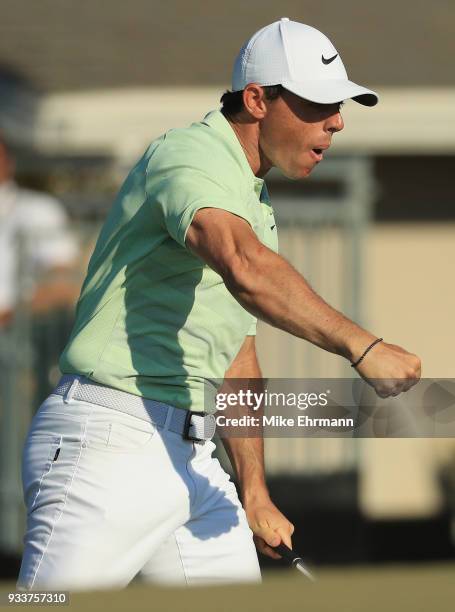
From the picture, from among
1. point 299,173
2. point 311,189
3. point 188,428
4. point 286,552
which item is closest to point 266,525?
point 286,552

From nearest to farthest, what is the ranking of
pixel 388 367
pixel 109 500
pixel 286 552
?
1. pixel 388 367
2. pixel 109 500
3. pixel 286 552

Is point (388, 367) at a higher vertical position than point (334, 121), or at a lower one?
lower

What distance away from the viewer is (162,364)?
380 centimetres

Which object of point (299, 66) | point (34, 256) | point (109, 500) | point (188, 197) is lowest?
point (109, 500)

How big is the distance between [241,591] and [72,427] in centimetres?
144

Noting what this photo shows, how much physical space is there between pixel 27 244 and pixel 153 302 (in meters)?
4.56

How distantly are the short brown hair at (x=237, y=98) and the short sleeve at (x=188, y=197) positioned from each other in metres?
0.42

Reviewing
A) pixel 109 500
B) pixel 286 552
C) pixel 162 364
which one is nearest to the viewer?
pixel 109 500

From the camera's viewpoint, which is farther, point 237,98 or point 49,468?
point 237,98

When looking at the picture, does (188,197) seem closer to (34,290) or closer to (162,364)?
(162,364)

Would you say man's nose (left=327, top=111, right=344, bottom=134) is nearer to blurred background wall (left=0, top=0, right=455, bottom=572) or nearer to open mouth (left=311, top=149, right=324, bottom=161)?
open mouth (left=311, top=149, right=324, bottom=161)

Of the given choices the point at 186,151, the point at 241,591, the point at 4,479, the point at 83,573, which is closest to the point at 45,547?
the point at 83,573

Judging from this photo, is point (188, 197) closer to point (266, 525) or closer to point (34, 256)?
point (266, 525)

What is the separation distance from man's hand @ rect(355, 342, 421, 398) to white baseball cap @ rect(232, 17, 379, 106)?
3.00 feet
